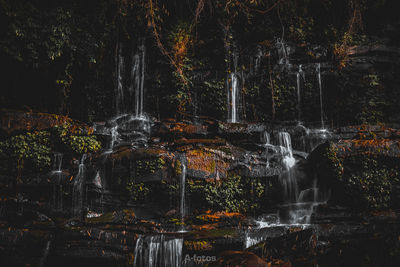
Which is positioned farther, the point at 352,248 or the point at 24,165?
the point at 24,165

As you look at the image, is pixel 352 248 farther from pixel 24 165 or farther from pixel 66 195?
pixel 24 165

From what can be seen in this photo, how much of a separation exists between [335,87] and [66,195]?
10317mm

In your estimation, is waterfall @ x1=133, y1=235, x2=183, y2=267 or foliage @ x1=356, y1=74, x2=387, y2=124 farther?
foliage @ x1=356, y1=74, x2=387, y2=124

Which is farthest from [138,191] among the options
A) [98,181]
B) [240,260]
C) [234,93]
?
[234,93]

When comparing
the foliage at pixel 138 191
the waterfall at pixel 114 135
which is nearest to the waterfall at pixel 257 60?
the waterfall at pixel 114 135

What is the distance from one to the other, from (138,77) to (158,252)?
8.07 metres

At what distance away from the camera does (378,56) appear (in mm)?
10531

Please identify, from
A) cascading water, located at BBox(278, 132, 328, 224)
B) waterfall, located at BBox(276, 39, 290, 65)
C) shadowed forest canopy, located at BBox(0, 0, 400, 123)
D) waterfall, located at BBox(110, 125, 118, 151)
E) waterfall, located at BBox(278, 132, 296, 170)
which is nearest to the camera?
cascading water, located at BBox(278, 132, 328, 224)

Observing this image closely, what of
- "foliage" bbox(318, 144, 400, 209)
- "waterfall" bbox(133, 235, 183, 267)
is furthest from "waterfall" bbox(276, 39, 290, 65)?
"waterfall" bbox(133, 235, 183, 267)

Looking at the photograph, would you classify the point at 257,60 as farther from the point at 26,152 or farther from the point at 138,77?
the point at 26,152

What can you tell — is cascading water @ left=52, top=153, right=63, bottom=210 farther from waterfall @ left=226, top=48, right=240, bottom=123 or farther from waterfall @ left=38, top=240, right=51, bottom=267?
waterfall @ left=226, top=48, right=240, bottom=123

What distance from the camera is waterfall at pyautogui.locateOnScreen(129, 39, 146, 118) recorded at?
11523 millimetres

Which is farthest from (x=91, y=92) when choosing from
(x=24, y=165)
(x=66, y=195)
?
(x=66, y=195)

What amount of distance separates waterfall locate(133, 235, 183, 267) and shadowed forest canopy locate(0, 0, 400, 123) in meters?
6.55
